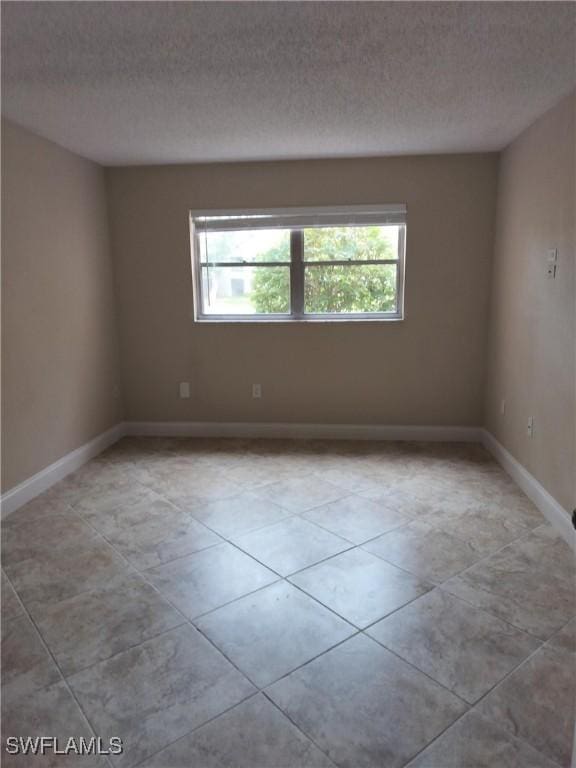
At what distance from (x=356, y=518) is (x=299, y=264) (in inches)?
88.0

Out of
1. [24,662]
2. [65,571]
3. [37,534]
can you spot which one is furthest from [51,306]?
[24,662]

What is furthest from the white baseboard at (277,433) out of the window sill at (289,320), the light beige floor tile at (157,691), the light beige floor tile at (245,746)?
the light beige floor tile at (245,746)

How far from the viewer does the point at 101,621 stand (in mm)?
2068

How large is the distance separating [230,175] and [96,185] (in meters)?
1.07

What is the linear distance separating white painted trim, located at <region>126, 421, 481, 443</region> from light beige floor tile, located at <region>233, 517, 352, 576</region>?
1.61 metres

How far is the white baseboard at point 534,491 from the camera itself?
2646 mm

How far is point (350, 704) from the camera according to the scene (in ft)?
5.41

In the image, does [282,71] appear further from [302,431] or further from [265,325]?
[302,431]

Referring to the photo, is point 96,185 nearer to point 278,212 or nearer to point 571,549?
point 278,212

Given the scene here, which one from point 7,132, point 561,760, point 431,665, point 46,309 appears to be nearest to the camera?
point 561,760

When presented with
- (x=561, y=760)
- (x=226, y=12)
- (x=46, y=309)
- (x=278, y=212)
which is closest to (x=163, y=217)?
(x=278, y=212)

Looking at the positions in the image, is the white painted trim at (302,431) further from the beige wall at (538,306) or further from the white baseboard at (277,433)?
the beige wall at (538,306)

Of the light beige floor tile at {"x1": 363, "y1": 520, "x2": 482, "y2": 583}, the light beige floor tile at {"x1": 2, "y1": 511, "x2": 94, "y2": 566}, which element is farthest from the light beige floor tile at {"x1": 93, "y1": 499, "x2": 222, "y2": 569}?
the light beige floor tile at {"x1": 363, "y1": 520, "x2": 482, "y2": 583}

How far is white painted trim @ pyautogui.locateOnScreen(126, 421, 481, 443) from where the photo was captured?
14.2 ft
